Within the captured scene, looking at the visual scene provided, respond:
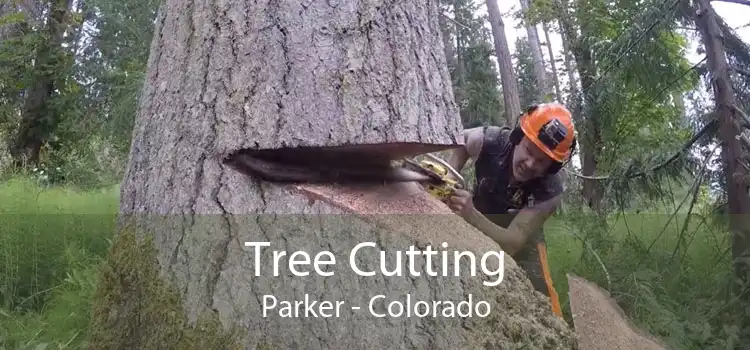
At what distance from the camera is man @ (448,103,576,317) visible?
2.77 metres

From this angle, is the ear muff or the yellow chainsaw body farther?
the ear muff

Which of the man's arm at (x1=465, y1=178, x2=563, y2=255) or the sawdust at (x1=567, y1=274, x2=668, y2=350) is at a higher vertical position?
the man's arm at (x1=465, y1=178, x2=563, y2=255)

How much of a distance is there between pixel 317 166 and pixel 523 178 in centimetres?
156

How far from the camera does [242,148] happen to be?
5.34 feet

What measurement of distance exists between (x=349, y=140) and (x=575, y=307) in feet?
7.49

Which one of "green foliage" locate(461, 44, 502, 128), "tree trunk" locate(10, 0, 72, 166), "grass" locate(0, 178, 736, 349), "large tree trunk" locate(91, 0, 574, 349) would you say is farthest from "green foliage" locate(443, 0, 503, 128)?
"large tree trunk" locate(91, 0, 574, 349)

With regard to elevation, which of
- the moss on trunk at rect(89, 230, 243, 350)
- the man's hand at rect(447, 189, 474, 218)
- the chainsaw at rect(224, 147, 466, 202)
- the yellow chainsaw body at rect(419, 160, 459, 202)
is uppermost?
the chainsaw at rect(224, 147, 466, 202)

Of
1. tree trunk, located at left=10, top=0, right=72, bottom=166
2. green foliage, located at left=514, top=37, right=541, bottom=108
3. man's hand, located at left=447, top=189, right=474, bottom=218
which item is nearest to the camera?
man's hand, located at left=447, top=189, right=474, bottom=218

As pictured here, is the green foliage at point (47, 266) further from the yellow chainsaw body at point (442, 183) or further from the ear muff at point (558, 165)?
the ear muff at point (558, 165)

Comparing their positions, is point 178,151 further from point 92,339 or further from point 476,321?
point 476,321

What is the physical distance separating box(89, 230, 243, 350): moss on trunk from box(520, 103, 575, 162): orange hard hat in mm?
1735

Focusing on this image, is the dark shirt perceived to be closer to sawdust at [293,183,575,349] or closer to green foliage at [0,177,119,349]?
sawdust at [293,183,575,349]

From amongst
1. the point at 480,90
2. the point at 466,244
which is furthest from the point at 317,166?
the point at 480,90

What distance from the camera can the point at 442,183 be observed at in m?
2.22
